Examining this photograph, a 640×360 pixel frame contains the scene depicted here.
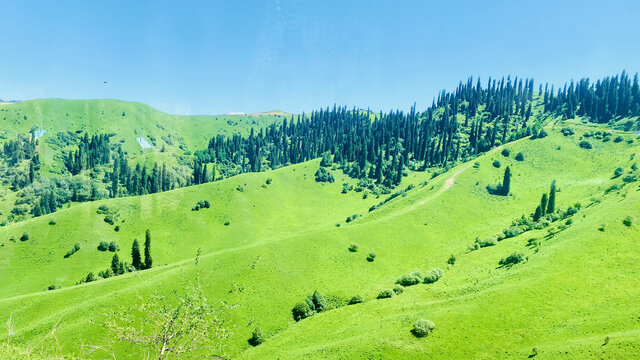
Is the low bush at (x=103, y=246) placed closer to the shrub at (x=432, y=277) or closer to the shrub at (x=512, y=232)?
the shrub at (x=432, y=277)

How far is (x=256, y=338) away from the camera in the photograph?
63.6 metres

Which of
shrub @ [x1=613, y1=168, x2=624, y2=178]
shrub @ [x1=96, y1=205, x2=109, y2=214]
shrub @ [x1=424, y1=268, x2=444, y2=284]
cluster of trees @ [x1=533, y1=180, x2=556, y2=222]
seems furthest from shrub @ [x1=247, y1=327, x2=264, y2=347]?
shrub @ [x1=613, y1=168, x2=624, y2=178]

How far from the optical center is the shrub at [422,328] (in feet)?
164

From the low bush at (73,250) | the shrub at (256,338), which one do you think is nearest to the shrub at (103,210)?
the low bush at (73,250)

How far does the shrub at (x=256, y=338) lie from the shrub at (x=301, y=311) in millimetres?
8907

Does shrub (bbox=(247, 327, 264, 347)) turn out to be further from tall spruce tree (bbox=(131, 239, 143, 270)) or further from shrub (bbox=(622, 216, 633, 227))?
shrub (bbox=(622, 216, 633, 227))

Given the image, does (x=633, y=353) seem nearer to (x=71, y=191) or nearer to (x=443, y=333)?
(x=443, y=333)

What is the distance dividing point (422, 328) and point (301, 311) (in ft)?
96.8

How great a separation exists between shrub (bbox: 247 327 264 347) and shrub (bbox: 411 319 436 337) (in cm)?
3061

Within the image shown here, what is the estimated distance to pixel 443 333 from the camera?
5003 centimetres

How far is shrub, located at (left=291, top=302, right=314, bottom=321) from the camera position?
Result: 70.6 m

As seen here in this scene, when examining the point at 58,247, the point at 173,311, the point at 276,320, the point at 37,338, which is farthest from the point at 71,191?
the point at 173,311

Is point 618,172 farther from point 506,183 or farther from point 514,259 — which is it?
point 514,259

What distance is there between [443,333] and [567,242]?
44.0 m
